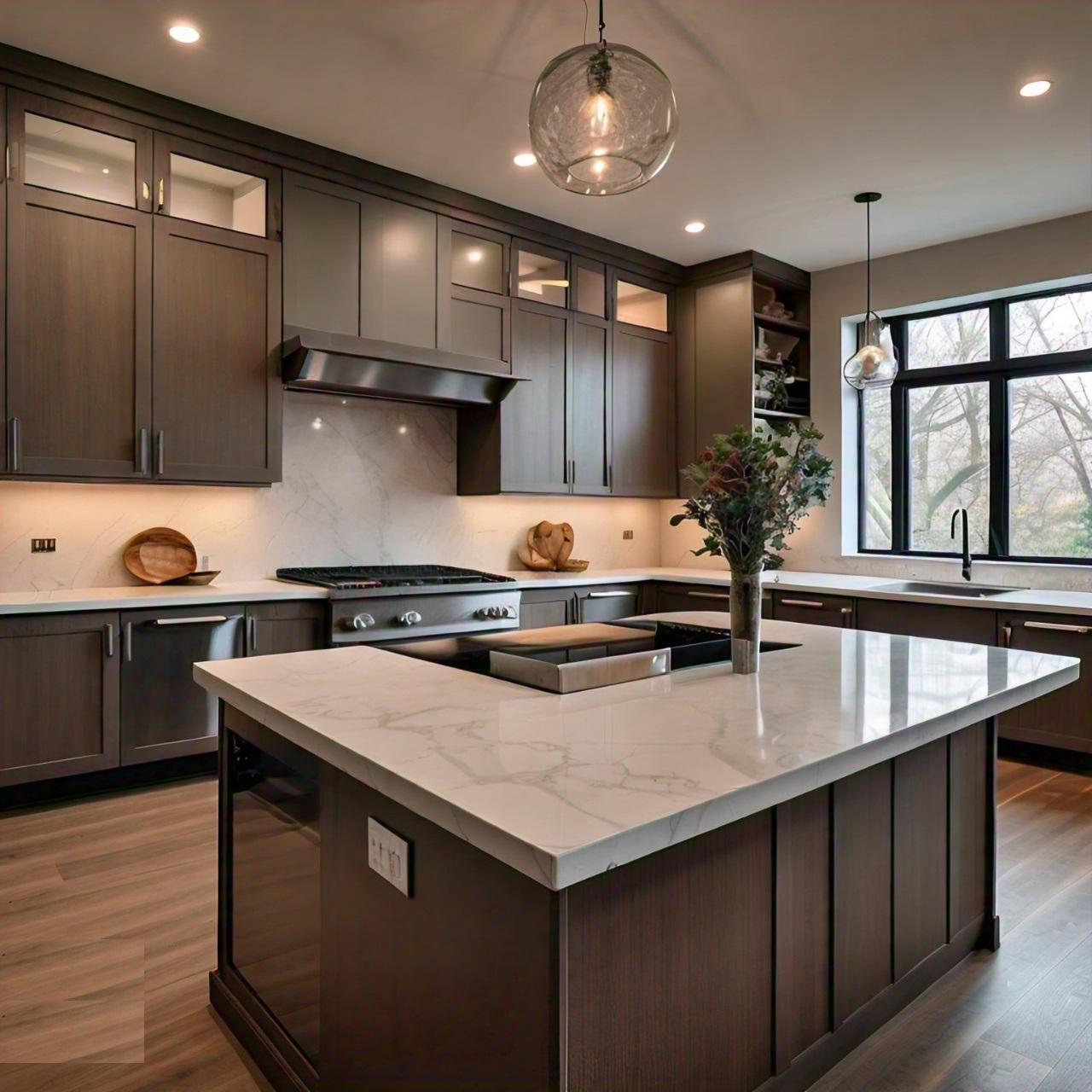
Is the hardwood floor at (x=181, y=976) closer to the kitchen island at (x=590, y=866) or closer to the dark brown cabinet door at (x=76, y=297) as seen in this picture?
the kitchen island at (x=590, y=866)

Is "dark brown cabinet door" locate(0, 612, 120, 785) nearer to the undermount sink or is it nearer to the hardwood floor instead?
the hardwood floor

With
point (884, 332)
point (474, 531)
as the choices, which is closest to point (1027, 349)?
point (884, 332)

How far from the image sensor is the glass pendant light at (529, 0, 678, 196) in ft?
6.14

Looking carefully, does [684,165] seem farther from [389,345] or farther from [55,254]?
[55,254]

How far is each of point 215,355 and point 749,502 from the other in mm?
2698

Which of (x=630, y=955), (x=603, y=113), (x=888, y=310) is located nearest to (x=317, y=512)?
(x=603, y=113)

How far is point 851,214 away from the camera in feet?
14.9

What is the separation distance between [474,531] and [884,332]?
256cm

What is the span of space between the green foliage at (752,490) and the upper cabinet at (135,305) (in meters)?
2.51

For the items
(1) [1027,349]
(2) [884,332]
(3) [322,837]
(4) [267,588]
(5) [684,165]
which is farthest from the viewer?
(1) [1027,349]

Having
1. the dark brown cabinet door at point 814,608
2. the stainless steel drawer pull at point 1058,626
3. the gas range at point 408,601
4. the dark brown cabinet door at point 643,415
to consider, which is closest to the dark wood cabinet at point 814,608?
the dark brown cabinet door at point 814,608

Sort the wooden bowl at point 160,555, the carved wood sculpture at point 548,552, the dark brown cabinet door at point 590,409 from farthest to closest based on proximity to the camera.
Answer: the carved wood sculpture at point 548,552, the dark brown cabinet door at point 590,409, the wooden bowl at point 160,555

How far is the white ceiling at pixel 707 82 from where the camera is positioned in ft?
9.07

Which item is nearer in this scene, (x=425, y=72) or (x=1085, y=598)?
(x=425, y=72)
